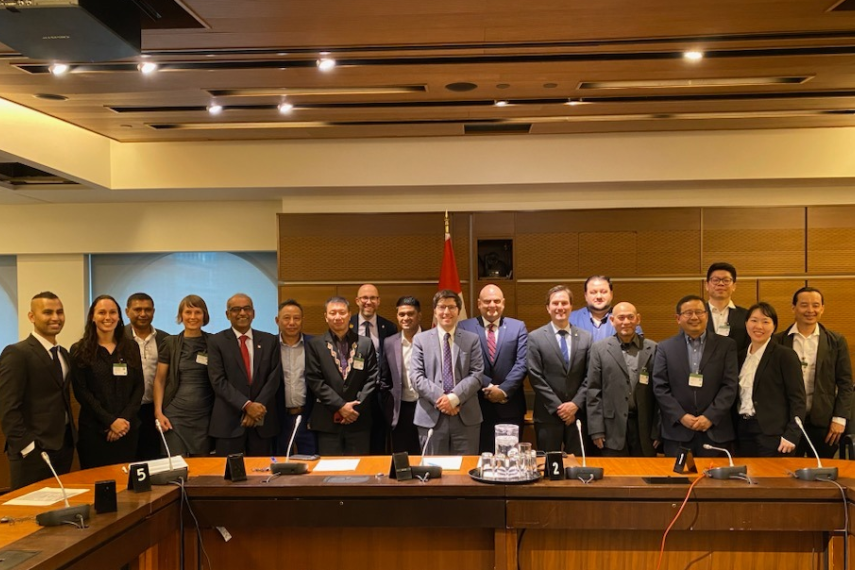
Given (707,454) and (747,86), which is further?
(747,86)

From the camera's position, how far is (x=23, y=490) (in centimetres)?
330

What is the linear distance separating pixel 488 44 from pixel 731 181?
3332 mm

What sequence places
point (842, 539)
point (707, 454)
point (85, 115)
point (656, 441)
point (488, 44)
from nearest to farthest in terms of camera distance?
point (842, 539)
point (488, 44)
point (707, 454)
point (656, 441)
point (85, 115)

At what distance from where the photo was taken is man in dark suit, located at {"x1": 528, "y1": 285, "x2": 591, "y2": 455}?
15.5 feet

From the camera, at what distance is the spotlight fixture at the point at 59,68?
162 inches

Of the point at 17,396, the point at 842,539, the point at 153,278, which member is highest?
the point at 153,278

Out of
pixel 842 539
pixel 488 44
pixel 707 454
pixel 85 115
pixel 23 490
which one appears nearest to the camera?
pixel 842 539

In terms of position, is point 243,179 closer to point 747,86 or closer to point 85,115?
point 85,115

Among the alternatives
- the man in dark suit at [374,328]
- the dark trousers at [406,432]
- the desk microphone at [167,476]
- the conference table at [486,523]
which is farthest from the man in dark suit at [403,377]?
the desk microphone at [167,476]

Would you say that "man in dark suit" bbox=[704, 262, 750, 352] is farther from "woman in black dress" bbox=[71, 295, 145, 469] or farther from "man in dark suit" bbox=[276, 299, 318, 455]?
"woman in black dress" bbox=[71, 295, 145, 469]

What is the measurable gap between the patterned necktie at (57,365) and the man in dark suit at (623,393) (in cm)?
332

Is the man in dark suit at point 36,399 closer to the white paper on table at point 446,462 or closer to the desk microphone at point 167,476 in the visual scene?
the desk microphone at point 167,476

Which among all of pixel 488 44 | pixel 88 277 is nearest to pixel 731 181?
pixel 488 44

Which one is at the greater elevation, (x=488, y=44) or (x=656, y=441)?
(x=488, y=44)
